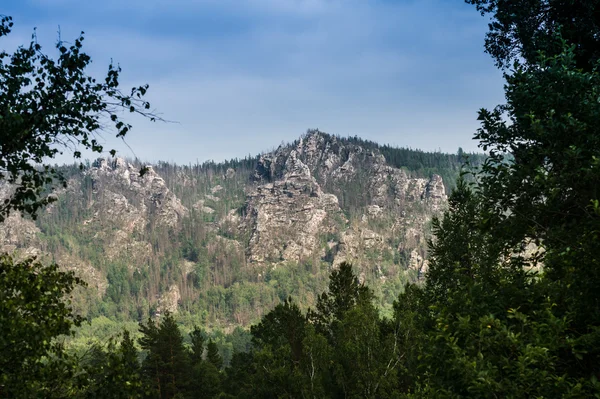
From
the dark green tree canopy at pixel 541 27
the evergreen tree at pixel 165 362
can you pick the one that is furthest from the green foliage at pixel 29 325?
the evergreen tree at pixel 165 362

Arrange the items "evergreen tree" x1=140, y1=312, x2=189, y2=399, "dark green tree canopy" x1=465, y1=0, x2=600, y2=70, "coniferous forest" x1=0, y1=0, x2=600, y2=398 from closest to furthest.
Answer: "coniferous forest" x1=0, y1=0, x2=600, y2=398
"dark green tree canopy" x1=465, y1=0, x2=600, y2=70
"evergreen tree" x1=140, y1=312, x2=189, y2=399

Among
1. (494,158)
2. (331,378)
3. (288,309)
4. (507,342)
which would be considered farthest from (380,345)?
(507,342)

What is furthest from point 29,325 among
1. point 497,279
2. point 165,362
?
point 165,362

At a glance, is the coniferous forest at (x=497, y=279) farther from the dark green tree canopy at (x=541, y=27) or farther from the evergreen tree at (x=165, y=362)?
the evergreen tree at (x=165, y=362)

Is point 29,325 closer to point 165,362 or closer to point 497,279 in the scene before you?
point 497,279

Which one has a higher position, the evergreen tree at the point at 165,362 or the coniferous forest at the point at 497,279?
the coniferous forest at the point at 497,279

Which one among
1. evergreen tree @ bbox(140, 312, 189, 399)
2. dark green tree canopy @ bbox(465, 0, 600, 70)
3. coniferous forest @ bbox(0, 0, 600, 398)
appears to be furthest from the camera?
evergreen tree @ bbox(140, 312, 189, 399)

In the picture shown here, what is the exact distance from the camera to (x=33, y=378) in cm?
934

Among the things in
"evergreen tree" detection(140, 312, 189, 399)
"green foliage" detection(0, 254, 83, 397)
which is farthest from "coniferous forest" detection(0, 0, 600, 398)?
"evergreen tree" detection(140, 312, 189, 399)

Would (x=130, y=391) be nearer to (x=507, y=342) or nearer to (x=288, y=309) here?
(x=507, y=342)

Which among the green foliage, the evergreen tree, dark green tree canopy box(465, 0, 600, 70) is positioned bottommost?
the evergreen tree

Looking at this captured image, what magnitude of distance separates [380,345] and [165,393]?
2610cm

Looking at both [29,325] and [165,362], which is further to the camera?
[165,362]

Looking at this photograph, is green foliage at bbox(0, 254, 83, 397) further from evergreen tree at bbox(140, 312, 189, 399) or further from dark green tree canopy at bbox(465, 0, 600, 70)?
evergreen tree at bbox(140, 312, 189, 399)
